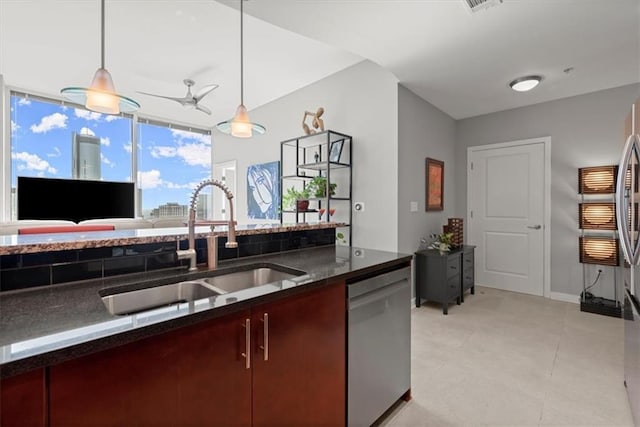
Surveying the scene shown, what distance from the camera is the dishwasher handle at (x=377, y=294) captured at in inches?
56.7

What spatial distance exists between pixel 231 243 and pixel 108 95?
128 cm

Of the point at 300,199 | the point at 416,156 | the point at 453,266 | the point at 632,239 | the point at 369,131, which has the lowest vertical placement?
the point at 453,266

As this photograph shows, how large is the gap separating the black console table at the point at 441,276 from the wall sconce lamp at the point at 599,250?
3.95ft

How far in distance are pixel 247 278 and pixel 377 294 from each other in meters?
0.68

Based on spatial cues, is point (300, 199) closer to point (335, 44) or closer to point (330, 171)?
point (330, 171)

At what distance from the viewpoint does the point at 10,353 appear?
63 cm

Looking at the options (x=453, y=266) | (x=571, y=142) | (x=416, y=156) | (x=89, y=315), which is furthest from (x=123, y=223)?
(x=571, y=142)

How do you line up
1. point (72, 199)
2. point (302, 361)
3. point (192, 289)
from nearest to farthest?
point (302, 361), point (192, 289), point (72, 199)

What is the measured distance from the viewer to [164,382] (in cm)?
85

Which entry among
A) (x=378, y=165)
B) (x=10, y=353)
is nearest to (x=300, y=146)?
(x=378, y=165)

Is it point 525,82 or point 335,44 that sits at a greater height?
point 335,44

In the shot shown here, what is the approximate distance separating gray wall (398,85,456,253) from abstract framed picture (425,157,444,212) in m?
0.08

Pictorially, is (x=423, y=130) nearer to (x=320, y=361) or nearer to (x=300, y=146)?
(x=300, y=146)

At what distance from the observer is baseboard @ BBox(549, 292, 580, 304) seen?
362 centimetres
